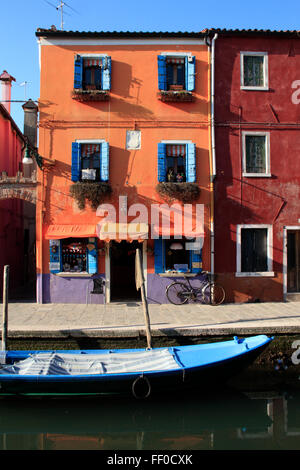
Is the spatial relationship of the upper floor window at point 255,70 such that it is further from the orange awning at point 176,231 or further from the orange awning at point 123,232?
the orange awning at point 123,232

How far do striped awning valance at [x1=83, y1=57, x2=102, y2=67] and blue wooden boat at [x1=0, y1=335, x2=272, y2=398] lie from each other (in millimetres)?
9268

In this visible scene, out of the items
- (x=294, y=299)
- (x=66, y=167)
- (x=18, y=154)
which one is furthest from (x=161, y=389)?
(x=18, y=154)

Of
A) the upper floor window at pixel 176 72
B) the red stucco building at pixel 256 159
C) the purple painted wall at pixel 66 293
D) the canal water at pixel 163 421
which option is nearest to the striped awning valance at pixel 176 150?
the red stucco building at pixel 256 159

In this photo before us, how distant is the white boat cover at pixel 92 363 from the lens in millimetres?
7078

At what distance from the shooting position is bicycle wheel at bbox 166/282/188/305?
11711 millimetres

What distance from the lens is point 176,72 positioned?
40.5 ft

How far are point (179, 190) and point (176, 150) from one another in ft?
4.65

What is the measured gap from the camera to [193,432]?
21.0 ft

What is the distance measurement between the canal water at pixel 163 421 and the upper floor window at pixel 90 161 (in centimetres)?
692

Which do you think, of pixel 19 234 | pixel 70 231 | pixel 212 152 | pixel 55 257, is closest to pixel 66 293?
pixel 55 257

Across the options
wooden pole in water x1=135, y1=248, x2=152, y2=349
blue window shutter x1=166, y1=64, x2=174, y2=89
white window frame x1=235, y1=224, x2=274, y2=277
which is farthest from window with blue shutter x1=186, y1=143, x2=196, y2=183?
wooden pole in water x1=135, y1=248, x2=152, y2=349

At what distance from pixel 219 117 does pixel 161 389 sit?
893cm

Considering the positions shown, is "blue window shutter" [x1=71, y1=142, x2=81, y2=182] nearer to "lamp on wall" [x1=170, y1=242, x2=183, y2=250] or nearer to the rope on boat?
"lamp on wall" [x1=170, y1=242, x2=183, y2=250]
